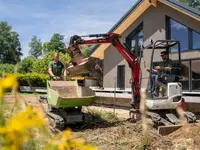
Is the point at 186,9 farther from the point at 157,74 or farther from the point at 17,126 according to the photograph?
the point at 17,126

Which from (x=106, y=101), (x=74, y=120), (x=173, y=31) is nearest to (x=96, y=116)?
(x=74, y=120)

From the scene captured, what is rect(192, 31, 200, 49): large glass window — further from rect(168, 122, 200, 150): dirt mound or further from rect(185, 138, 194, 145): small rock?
rect(185, 138, 194, 145): small rock

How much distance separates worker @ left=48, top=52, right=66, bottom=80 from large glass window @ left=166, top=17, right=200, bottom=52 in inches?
277

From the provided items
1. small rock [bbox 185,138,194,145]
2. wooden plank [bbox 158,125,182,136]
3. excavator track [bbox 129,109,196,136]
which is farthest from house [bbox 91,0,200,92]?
small rock [bbox 185,138,194,145]

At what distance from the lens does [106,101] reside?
16281mm

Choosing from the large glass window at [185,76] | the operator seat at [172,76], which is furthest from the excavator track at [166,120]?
the large glass window at [185,76]

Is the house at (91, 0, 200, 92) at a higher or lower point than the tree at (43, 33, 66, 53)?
lower

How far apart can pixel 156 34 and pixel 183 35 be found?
196 cm

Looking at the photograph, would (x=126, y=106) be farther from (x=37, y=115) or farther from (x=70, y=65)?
(x=37, y=115)

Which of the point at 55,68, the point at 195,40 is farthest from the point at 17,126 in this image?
the point at 195,40

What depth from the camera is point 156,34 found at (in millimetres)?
16312

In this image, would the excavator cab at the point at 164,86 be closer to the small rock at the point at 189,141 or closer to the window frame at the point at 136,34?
the small rock at the point at 189,141

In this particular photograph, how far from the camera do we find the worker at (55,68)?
374 inches

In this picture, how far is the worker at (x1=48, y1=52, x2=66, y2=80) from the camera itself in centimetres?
950
